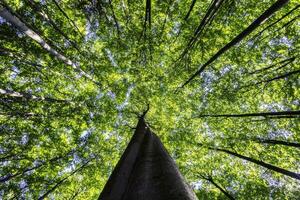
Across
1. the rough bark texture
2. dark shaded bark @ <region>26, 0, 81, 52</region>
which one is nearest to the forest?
dark shaded bark @ <region>26, 0, 81, 52</region>

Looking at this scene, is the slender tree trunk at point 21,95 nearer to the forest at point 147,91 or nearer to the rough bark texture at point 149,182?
the forest at point 147,91

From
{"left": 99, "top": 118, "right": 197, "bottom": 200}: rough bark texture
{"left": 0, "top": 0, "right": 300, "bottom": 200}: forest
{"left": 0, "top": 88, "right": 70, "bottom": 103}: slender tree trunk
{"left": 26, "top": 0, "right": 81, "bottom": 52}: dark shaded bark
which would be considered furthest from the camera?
{"left": 0, "top": 0, "right": 300, "bottom": 200}: forest

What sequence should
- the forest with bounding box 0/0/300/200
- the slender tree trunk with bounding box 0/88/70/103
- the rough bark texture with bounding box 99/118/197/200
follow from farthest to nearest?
the forest with bounding box 0/0/300/200 < the slender tree trunk with bounding box 0/88/70/103 < the rough bark texture with bounding box 99/118/197/200

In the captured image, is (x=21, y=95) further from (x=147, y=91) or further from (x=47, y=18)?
(x=147, y=91)

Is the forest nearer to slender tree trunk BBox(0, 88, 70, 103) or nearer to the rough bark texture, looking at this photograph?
slender tree trunk BBox(0, 88, 70, 103)

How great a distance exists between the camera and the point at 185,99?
13039 millimetres

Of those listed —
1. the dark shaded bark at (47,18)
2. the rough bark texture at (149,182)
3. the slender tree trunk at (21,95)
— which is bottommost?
A: the rough bark texture at (149,182)

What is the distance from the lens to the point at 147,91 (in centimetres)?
1329

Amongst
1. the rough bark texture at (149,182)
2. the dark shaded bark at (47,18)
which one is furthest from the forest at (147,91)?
the rough bark texture at (149,182)

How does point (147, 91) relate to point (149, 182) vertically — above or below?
above

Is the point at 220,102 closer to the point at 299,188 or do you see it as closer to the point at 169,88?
the point at 169,88

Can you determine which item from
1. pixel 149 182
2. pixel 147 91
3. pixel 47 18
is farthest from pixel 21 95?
pixel 149 182

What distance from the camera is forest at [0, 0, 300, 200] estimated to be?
32.5 feet

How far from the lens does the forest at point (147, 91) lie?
390 inches
